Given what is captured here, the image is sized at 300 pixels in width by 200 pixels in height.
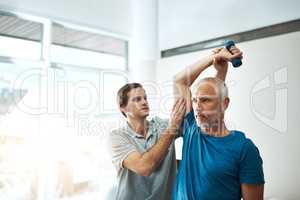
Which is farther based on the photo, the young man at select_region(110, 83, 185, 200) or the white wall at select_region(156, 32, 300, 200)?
the white wall at select_region(156, 32, 300, 200)

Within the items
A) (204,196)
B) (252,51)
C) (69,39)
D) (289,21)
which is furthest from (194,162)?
(69,39)

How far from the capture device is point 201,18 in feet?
10.0

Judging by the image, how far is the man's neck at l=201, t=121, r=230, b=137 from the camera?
135 cm

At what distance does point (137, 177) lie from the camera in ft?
5.58

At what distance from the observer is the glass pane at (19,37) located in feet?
9.64

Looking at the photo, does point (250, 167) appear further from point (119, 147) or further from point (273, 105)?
point (273, 105)

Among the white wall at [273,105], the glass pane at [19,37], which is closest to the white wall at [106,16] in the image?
the glass pane at [19,37]

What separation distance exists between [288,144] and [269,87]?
487mm

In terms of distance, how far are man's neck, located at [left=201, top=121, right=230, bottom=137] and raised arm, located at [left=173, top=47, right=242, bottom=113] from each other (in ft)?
0.54

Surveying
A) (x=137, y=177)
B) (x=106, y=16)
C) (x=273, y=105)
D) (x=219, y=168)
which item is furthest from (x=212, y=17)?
(x=219, y=168)

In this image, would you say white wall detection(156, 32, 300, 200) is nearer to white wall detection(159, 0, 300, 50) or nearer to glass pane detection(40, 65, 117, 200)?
white wall detection(159, 0, 300, 50)

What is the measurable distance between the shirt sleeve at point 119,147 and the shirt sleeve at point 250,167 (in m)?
0.62

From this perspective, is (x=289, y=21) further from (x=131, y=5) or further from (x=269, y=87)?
(x=131, y=5)

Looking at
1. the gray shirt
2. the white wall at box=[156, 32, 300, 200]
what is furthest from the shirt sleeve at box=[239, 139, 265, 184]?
the white wall at box=[156, 32, 300, 200]
